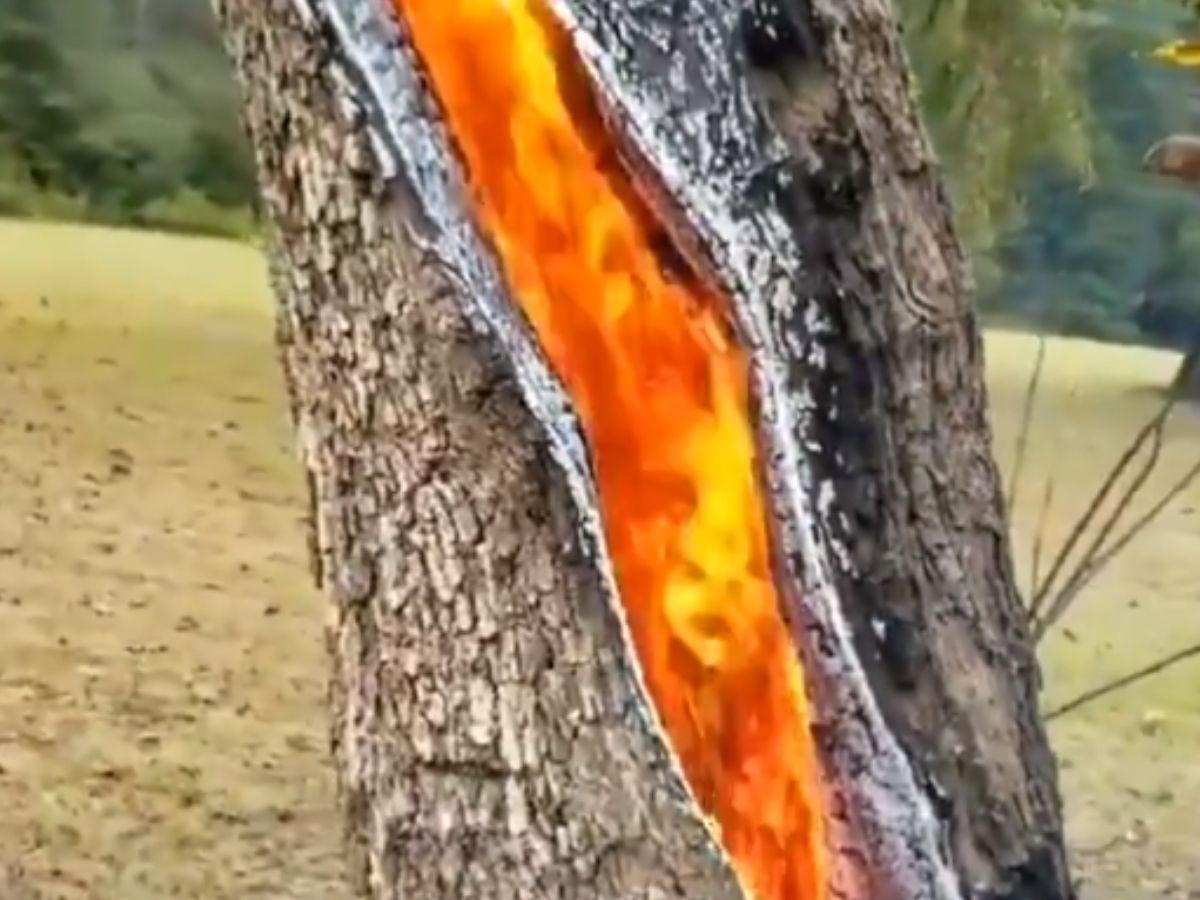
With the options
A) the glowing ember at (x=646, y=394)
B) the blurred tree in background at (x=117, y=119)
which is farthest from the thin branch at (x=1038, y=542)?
the blurred tree in background at (x=117, y=119)

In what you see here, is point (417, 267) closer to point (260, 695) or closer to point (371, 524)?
point (371, 524)

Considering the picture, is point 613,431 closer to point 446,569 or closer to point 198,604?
point 446,569

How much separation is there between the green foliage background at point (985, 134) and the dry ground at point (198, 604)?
8 centimetres

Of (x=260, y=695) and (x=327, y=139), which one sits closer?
(x=327, y=139)

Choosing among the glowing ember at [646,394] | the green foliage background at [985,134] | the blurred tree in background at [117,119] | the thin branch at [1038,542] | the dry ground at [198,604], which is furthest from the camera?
the blurred tree in background at [117,119]

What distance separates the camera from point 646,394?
0.86 m

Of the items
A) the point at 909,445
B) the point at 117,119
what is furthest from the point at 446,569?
the point at 117,119

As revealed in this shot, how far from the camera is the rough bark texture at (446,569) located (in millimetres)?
858

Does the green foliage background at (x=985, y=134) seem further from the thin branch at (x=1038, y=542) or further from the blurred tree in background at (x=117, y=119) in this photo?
the thin branch at (x=1038, y=542)

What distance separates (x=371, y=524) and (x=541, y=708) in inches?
3.8

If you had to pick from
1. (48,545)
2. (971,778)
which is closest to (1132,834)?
(48,545)

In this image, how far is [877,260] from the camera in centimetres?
91

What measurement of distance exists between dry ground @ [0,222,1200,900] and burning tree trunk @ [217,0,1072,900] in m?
1.52

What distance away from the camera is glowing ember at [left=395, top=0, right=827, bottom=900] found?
2.79 feet
